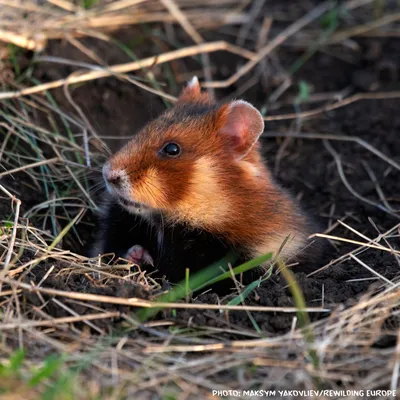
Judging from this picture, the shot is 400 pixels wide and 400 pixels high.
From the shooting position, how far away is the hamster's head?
164 inches

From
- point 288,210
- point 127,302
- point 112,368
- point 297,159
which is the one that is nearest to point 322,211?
point 297,159

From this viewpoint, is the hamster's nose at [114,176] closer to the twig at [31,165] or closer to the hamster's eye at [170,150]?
the hamster's eye at [170,150]

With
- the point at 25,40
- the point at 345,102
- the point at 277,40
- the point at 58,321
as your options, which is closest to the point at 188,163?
the point at 58,321

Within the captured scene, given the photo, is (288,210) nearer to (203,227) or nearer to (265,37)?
(203,227)

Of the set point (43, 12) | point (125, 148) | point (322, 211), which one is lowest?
point (322, 211)

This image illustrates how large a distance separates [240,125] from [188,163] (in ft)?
1.34

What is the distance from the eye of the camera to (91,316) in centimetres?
345

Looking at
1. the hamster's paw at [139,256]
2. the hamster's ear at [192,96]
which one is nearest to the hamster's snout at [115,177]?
the hamster's paw at [139,256]

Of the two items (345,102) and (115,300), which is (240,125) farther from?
(345,102)

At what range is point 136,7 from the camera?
7.17 metres

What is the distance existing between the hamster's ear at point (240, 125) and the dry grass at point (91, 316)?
0.81m

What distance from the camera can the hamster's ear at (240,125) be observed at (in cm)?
424

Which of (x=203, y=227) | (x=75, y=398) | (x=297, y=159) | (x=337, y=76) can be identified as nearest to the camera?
(x=75, y=398)

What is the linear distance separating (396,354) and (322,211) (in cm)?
259
